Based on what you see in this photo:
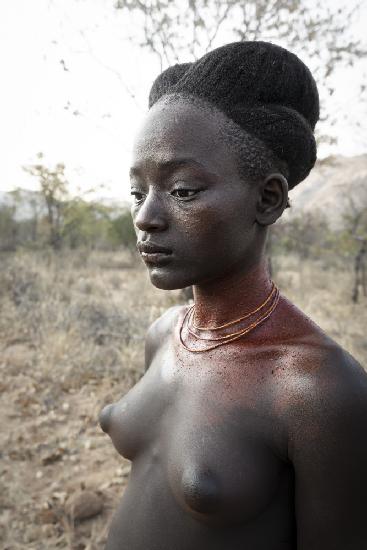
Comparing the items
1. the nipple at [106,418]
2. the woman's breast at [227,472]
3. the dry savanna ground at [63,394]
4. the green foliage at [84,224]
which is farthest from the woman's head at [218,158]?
the green foliage at [84,224]

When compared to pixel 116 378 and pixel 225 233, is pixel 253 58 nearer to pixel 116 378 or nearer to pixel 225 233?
pixel 225 233

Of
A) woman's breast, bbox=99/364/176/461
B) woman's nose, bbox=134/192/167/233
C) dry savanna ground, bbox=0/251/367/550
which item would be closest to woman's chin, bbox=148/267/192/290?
woman's nose, bbox=134/192/167/233

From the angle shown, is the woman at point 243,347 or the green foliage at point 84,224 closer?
the woman at point 243,347

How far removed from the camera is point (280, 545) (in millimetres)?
1052

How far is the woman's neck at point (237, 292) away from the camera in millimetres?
1114

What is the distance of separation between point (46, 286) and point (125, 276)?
421 centimetres

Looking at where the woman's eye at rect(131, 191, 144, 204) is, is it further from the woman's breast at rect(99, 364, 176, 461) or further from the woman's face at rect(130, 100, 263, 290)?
the woman's breast at rect(99, 364, 176, 461)

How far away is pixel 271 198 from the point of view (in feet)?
3.47

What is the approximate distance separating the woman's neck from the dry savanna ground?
217cm

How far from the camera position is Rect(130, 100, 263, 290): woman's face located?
0.98 m

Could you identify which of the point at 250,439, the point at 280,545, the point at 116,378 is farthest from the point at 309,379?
the point at 116,378

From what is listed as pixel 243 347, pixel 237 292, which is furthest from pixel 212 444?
pixel 237 292

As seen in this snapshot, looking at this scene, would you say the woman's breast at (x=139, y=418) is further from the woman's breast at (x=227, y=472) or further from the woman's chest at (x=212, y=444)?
the woman's breast at (x=227, y=472)

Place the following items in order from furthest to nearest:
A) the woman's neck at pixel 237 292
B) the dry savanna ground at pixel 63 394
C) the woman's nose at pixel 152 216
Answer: the dry savanna ground at pixel 63 394 < the woman's neck at pixel 237 292 < the woman's nose at pixel 152 216
